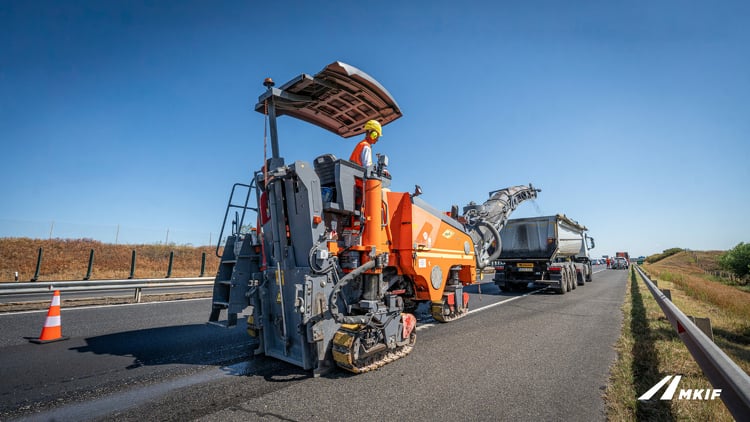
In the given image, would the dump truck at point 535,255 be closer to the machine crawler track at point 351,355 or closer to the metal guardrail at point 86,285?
the machine crawler track at point 351,355

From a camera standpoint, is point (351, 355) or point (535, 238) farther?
point (535, 238)

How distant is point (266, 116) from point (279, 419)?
150 inches

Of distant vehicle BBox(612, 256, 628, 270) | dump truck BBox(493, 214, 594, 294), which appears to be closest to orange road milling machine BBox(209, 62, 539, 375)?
dump truck BBox(493, 214, 594, 294)

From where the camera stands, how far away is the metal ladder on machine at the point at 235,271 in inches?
191

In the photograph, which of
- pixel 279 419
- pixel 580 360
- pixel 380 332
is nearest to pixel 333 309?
pixel 380 332

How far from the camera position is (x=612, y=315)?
324 inches

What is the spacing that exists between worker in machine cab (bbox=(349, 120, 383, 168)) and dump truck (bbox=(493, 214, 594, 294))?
937 cm

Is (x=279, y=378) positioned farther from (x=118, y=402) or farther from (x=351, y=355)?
(x=118, y=402)

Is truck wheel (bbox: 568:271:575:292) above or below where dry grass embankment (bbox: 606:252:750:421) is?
above

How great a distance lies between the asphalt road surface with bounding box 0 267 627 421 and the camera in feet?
10.4

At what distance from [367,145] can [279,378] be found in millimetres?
3435

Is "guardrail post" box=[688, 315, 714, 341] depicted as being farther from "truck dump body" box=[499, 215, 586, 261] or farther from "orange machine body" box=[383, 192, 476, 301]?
"truck dump body" box=[499, 215, 586, 261]

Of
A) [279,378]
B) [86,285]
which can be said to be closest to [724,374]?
[279,378]

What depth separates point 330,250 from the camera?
4.58m
